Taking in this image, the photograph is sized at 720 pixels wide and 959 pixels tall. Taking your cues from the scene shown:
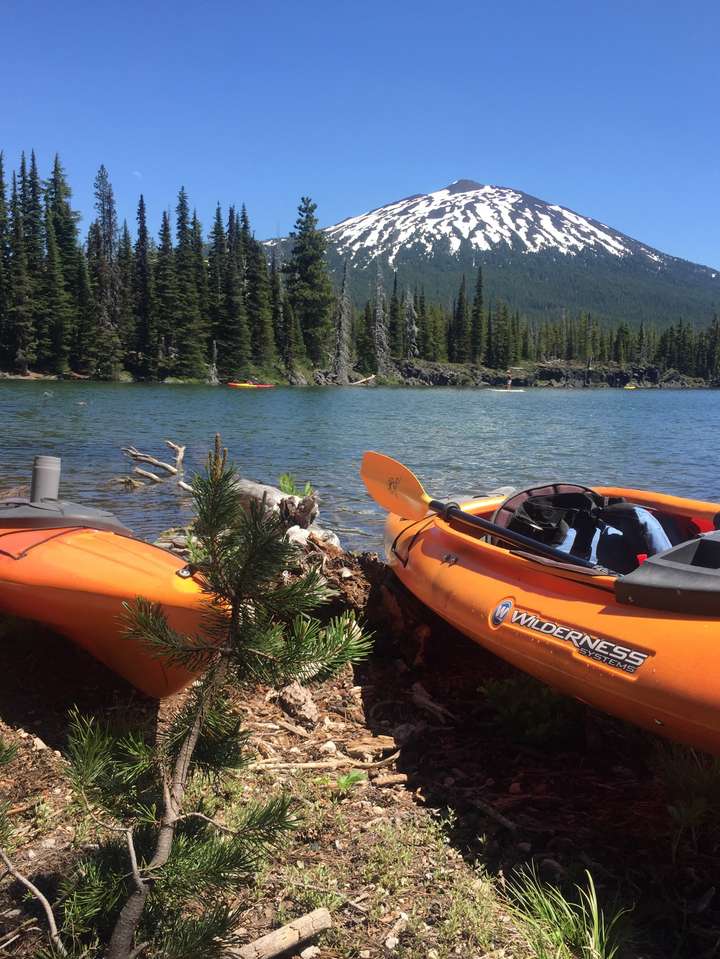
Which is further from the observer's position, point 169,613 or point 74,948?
point 169,613

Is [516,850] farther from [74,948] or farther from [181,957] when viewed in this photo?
[74,948]

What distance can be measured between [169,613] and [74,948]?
1244 millimetres

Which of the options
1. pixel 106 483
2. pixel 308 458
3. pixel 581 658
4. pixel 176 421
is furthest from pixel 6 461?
pixel 581 658

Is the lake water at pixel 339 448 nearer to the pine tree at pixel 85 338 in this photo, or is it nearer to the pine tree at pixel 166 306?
the pine tree at pixel 85 338

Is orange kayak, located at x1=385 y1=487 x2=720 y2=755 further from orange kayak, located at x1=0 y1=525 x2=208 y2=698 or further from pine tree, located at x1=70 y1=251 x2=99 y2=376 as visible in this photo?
pine tree, located at x1=70 y1=251 x2=99 y2=376

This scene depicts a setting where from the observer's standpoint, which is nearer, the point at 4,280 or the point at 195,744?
the point at 195,744

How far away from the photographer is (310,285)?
81.8 metres

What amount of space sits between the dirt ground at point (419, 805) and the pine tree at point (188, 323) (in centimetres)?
6453

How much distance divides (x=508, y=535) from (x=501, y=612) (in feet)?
2.29

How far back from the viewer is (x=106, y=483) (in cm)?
1344

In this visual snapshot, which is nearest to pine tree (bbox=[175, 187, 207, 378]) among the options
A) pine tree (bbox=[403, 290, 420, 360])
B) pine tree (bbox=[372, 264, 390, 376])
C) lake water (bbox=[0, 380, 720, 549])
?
pine tree (bbox=[372, 264, 390, 376])

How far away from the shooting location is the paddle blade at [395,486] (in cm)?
552

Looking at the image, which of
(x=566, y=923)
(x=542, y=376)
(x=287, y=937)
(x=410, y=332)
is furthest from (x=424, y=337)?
(x=287, y=937)

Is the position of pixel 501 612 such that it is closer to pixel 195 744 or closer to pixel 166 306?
pixel 195 744
